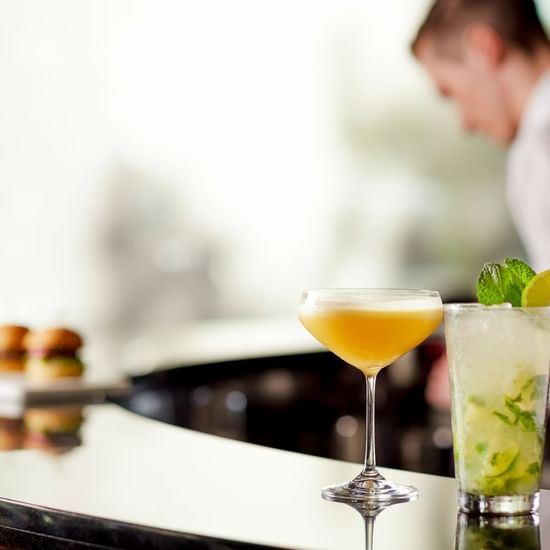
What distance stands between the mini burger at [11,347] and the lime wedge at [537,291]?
1.61 metres

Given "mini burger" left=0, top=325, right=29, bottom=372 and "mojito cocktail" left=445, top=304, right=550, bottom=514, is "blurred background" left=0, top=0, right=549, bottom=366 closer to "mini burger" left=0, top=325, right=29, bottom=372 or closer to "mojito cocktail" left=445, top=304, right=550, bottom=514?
"mini burger" left=0, top=325, right=29, bottom=372

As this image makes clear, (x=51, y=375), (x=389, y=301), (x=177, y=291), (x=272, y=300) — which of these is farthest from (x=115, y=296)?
(x=389, y=301)

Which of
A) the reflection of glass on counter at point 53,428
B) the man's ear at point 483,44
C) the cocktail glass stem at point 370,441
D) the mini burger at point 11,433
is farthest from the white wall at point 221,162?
the cocktail glass stem at point 370,441

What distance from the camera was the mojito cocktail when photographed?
1.04m

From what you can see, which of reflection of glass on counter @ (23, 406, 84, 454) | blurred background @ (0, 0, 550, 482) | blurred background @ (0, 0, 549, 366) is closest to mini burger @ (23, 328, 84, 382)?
reflection of glass on counter @ (23, 406, 84, 454)

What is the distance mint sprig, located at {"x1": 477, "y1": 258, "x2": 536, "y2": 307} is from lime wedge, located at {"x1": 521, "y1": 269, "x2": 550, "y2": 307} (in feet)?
0.07

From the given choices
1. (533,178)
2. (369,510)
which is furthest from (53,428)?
(533,178)

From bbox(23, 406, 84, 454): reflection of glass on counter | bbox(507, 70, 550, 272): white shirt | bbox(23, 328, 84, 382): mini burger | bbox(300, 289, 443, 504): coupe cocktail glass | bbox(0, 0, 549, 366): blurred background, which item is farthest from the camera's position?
bbox(0, 0, 549, 366): blurred background

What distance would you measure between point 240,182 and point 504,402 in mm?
4369

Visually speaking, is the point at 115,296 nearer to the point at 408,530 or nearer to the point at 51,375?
the point at 51,375

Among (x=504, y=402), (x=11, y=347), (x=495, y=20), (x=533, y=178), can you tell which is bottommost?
(x=504, y=402)

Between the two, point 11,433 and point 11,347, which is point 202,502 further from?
point 11,347

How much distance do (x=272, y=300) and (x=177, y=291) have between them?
0.52 metres

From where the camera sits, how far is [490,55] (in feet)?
14.7
